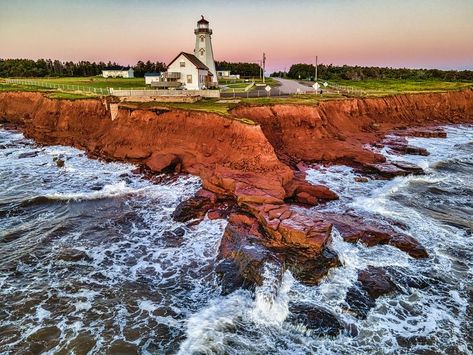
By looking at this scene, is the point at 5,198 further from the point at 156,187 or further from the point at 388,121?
the point at 388,121

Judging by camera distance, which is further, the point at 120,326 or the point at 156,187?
the point at 156,187

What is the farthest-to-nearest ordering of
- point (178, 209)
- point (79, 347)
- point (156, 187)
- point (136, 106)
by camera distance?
point (136, 106) → point (156, 187) → point (178, 209) → point (79, 347)

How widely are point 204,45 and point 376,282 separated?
145ft

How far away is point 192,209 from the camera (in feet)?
68.2

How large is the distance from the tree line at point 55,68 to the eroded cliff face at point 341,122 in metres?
61.5

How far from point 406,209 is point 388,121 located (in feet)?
98.9

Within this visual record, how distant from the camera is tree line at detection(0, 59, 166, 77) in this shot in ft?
303

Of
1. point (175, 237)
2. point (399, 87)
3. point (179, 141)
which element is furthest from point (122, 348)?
point (399, 87)

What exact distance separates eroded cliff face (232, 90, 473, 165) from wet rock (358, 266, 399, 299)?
14.7 meters

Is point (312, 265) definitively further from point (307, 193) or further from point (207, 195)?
point (207, 195)

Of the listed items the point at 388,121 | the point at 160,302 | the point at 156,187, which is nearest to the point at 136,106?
the point at 156,187

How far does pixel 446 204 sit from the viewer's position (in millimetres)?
22141

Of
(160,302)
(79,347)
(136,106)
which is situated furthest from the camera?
(136,106)

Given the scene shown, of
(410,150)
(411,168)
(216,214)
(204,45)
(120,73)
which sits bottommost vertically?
(216,214)
